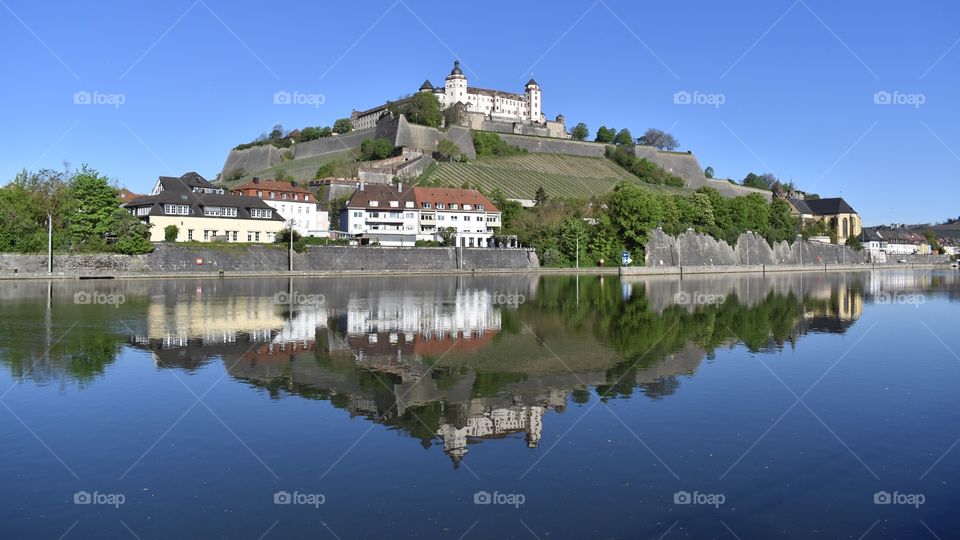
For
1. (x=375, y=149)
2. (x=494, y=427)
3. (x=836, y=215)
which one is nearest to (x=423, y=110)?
(x=375, y=149)

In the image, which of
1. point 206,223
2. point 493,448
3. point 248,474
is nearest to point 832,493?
point 493,448

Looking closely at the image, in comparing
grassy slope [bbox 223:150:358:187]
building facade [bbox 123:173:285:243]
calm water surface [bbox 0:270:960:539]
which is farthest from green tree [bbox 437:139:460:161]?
calm water surface [bbox 0:270:960:539]

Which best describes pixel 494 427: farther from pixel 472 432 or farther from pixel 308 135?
pixel 308 135

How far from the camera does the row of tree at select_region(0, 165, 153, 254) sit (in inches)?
1940

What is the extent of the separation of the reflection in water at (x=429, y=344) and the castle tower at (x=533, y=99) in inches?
4366

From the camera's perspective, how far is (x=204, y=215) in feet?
194

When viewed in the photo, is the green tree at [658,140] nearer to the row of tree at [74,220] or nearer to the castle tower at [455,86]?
the castle tower at [455,86]

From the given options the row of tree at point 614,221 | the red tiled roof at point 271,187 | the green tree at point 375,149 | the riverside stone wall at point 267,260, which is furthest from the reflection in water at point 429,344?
the green tree at point 375,149

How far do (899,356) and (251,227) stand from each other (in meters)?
52.3

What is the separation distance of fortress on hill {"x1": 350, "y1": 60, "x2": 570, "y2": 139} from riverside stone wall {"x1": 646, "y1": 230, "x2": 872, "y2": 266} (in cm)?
4868

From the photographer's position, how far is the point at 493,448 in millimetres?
9820

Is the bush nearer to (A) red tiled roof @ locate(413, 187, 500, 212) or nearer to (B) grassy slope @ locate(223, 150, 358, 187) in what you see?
(B) grassy slope @ locate(223, 150, 358, 187)

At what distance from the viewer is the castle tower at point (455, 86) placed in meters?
128

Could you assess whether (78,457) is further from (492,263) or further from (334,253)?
(492,263)
